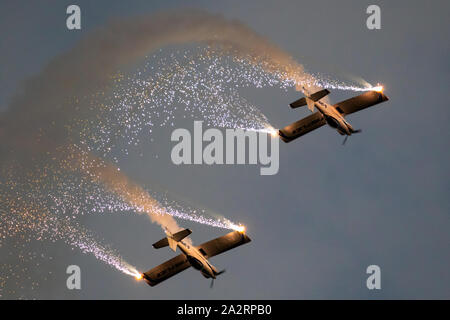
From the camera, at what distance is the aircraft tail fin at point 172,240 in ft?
256

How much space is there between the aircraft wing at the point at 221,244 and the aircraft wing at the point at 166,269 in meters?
3.23

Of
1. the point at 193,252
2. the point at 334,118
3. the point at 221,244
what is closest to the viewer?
the point at 193,252

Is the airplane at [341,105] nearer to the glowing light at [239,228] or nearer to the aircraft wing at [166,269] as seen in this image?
the glowing light at [239,228]

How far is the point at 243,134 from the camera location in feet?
266

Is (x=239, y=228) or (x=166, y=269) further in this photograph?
(x=166, y=269)

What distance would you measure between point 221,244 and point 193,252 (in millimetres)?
2721

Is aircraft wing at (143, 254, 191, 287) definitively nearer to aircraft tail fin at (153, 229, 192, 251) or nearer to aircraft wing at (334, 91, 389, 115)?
aircraft tail fin at (153, 229, 192, 251)

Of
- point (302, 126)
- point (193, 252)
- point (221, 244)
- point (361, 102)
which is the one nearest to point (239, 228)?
point (221, 244)

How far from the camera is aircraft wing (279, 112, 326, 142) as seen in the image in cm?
8631

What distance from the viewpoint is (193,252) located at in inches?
Answer: 3174

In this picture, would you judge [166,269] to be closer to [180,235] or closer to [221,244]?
[221,244]

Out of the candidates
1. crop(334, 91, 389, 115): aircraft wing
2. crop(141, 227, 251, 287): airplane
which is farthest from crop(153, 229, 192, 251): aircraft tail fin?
crop(334, 91, 389, 115): aircraft wing

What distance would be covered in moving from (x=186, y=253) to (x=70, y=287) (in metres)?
10.7

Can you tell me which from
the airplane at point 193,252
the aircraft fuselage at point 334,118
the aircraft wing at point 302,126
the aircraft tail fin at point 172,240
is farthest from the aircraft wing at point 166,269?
the aircraft fuselage at point 334,118
